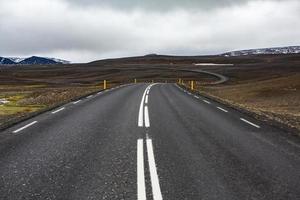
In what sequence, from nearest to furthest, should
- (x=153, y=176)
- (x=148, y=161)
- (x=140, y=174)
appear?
1. (x=153, y=176)
2. (x=140, y=174)
3. (x=148, y=161)

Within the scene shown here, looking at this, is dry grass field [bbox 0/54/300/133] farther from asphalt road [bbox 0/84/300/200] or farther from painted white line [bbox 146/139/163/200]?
painted white line [bbox 146/139/163/200]

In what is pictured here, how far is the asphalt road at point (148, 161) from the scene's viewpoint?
625 centimetres

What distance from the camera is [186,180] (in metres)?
6.82

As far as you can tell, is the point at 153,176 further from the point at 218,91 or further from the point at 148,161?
the point at 218,91

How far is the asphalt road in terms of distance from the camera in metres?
6.25

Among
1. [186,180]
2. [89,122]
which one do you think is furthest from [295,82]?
[186,180]

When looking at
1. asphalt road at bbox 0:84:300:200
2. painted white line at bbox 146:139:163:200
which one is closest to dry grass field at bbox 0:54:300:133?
asphalt road at bbox 0:84:300:200

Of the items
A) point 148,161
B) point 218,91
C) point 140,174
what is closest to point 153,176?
point 140,174

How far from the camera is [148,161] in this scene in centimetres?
816

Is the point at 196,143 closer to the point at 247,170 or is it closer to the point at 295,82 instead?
the point at 247,170

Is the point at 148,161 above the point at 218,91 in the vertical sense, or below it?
above

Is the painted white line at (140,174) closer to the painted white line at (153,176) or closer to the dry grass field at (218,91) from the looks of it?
the painted white line at (153,176)

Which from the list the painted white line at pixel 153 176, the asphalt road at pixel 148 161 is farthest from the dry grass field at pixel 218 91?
the painted white line at pixel 153 176

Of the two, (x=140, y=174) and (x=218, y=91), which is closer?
(x=140, y=174)
